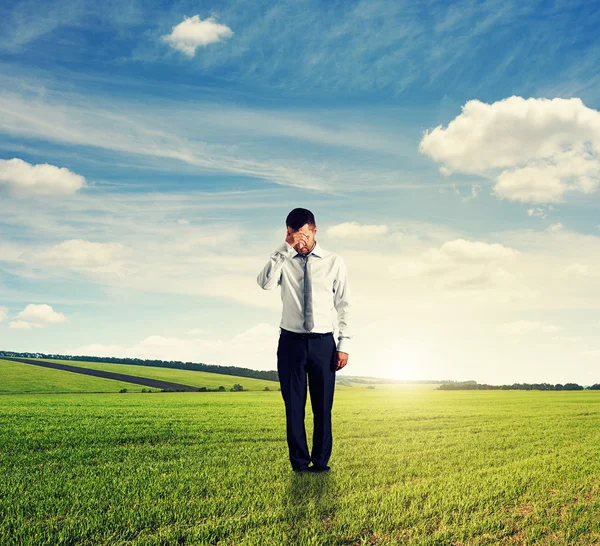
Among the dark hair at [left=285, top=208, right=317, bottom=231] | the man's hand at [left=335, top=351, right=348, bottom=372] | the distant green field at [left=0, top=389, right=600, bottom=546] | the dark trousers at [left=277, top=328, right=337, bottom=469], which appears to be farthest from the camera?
the man's hand at [left=335, top=351, right=348, bottom=372]

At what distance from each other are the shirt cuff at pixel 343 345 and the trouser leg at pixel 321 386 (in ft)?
0.26

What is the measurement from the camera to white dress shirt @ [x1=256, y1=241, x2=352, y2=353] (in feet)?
21.6

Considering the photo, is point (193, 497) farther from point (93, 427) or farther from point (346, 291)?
point (93, 427)

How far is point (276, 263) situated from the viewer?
659 centimetres

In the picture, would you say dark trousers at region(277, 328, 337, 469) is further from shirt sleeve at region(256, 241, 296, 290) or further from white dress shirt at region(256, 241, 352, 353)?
shirt sleeve at region(256, 241, 296, 290)

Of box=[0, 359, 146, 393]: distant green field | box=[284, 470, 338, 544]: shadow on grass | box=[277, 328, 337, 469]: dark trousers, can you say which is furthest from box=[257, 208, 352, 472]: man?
box=[0, 359, 146, 393]: distant green field

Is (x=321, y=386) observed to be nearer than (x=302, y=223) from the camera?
No

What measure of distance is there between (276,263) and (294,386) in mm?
1596

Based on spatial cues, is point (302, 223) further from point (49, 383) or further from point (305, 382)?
point (49, 383)

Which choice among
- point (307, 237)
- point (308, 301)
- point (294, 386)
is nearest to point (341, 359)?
point (294, 386)

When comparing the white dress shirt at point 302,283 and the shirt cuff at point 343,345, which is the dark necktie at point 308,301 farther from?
the shirt cuff at point 343,345

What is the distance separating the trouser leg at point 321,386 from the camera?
657 cm

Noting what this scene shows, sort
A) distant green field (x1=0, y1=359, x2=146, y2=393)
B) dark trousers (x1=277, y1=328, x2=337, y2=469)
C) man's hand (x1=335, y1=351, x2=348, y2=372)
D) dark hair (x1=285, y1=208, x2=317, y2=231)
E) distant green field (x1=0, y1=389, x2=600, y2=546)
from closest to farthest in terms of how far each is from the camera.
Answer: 1. distant green field (x1=0, y1=389, x2=600, y2=546)
2. dark hair (x1=285, y1=208, x2=317, y2=231)
3. dark trousers (x1=277, y1=328, x2=337, y2=469)
4. man's hand (x1=335, y1=351, x2=348, y2=372)
5. distant green field (x1=0, y1=359, x2=146, y2=393)

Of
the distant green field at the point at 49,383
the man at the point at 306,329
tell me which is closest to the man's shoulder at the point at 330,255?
the man at the point at 306,329
